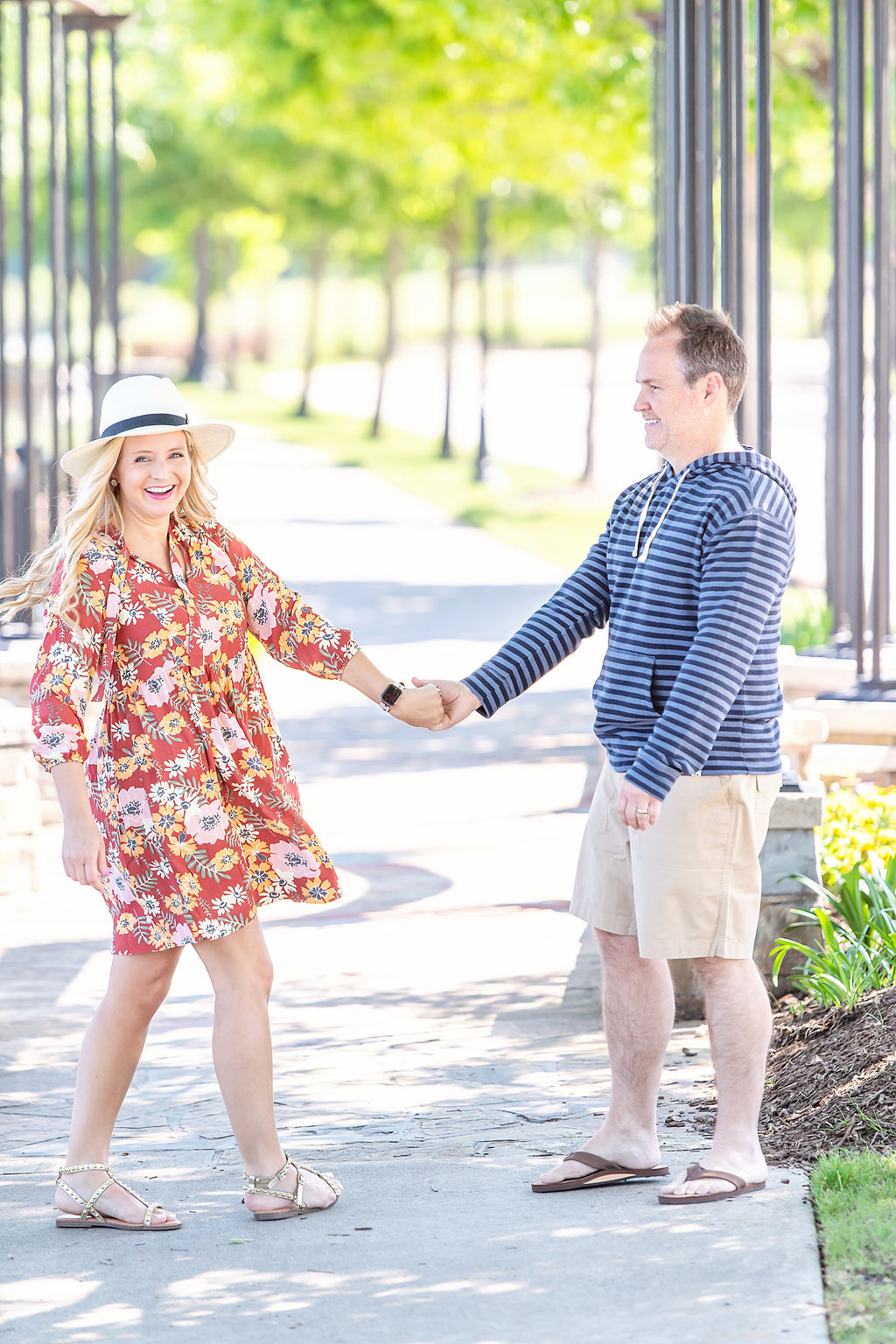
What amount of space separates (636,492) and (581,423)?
101 feet

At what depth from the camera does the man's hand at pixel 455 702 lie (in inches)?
174


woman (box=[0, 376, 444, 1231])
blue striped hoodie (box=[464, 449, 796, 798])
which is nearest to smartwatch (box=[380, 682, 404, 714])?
woman (box=[0, 376, 444, 1231])

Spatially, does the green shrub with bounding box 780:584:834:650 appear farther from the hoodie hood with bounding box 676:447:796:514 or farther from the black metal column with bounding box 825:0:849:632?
the hoodie hood with bounding box 676:447:796:514

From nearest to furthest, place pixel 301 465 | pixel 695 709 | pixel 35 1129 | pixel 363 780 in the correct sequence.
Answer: pixel 695 709
pixel 35 1129
pixel 363 780
pixel 301 465

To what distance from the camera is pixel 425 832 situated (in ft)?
26.3

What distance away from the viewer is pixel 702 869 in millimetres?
3883

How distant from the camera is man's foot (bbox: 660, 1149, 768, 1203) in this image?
387 cm

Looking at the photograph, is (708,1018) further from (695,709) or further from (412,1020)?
(412,1020)

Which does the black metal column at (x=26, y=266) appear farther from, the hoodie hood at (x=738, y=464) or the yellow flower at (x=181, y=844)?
the hoodie hood at (x=738, y=464)

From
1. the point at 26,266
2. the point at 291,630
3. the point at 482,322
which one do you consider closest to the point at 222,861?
the point at 291,630

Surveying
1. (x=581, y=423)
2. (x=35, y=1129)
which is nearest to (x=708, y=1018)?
(x=35, y=1129)

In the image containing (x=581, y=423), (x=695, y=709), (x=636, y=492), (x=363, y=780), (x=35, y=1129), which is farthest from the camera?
(x=581, y=423)

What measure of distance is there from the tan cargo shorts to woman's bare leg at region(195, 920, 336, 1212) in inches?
34.0

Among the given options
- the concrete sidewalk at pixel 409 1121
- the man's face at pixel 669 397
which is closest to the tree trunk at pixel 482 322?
the concrete sidewalk at pixel 409 1121
